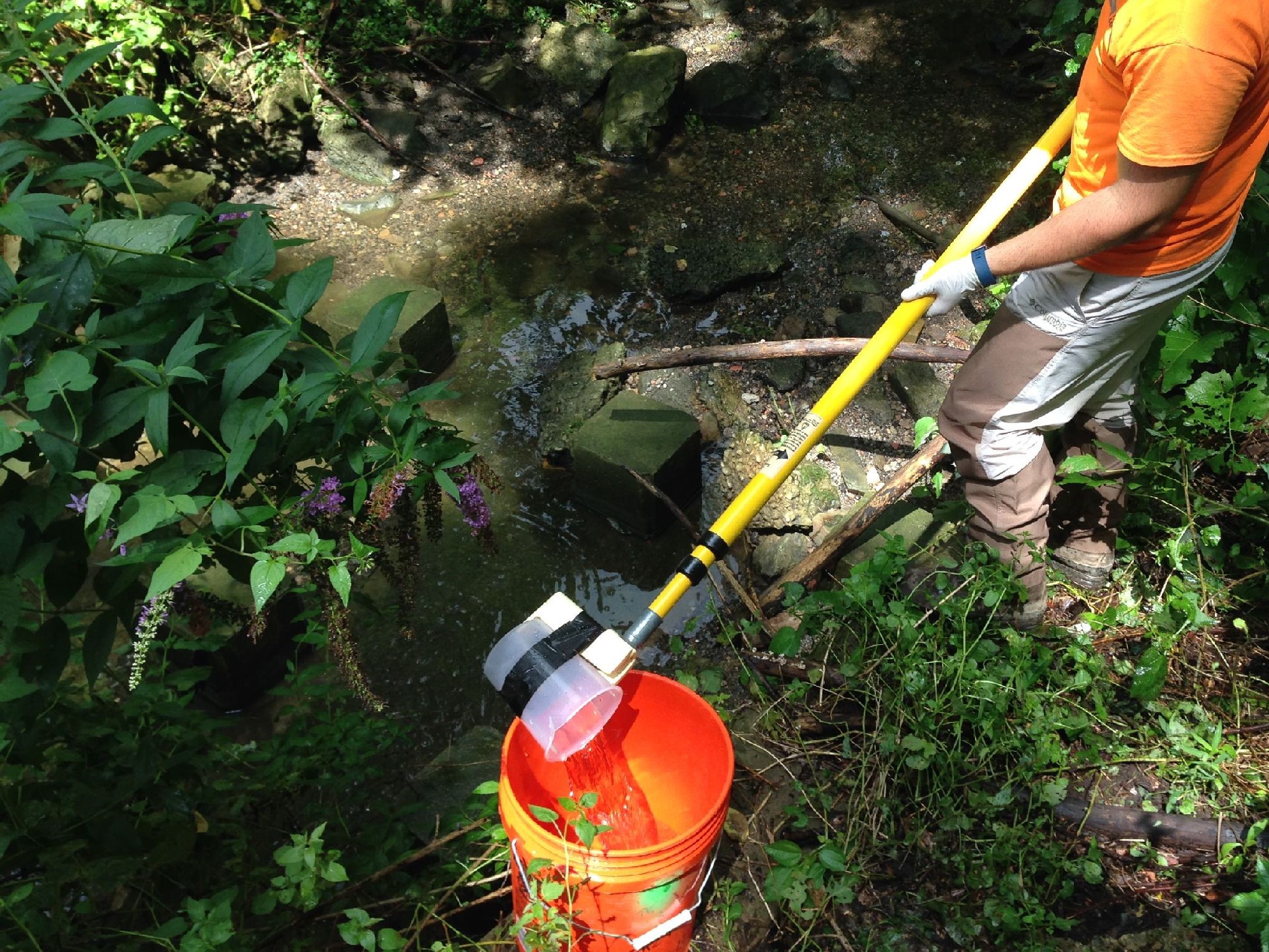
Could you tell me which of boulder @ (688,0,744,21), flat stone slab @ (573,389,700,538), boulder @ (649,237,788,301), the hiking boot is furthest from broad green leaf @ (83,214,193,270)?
boulder @ (688,0,744,21)

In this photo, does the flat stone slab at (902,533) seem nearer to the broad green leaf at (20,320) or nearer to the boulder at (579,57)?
the broad green leaf at (20,320)

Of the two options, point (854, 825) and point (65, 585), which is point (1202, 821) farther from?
point (65, 585)

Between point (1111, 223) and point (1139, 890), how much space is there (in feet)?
4.74

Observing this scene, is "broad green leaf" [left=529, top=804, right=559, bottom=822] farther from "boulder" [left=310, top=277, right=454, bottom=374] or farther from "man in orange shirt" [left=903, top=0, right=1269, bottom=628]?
"boulder" [left=310, top=277, right=454, bottom=374]

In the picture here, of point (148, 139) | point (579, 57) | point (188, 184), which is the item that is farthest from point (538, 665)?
point (579, 57)

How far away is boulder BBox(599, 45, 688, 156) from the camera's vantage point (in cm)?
541

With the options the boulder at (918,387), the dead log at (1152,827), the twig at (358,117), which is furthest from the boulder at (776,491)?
the twig at (358,117)

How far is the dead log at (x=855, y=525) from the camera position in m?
2.87

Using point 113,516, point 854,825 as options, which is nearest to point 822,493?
point 854,825

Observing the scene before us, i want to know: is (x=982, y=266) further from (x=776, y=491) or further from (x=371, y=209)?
(x=371, y=209)

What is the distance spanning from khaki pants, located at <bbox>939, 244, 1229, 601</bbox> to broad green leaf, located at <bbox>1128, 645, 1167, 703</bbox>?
35 cm

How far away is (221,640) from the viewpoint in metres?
2.22

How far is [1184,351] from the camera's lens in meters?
2.46

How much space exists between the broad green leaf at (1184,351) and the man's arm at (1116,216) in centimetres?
71
